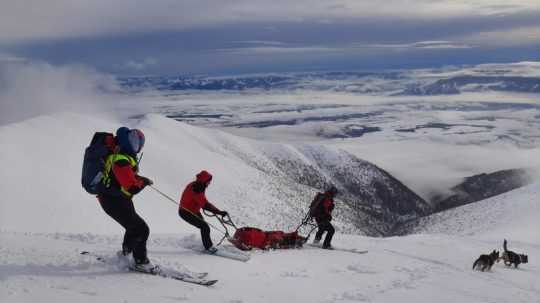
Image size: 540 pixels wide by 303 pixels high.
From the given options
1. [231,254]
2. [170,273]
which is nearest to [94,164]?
[170,273]

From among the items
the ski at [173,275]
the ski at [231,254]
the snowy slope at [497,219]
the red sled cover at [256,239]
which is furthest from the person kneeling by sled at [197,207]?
the snowy slope at [497,219]

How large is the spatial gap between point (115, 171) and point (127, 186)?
0.33m

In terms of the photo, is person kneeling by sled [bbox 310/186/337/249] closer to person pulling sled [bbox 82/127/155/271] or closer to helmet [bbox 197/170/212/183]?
helmet [bbox 197/170/212/183]

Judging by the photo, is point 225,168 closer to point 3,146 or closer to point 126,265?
point 3,146

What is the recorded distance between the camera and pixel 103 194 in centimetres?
939

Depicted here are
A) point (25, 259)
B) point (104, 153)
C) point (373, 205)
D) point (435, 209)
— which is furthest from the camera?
point (435, 209)

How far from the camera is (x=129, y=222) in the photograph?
9680mm

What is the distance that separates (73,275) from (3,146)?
1870 inches

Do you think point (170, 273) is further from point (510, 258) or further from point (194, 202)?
point (510, 258)

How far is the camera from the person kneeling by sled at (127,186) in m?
8.94

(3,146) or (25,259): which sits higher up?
(3,146)

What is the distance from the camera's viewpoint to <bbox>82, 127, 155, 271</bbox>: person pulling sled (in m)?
8.95

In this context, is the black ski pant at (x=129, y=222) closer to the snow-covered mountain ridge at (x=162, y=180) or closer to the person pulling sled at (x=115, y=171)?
the person pulling sled at (x=115, y=171)

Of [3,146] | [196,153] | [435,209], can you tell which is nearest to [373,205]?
[435,209]
